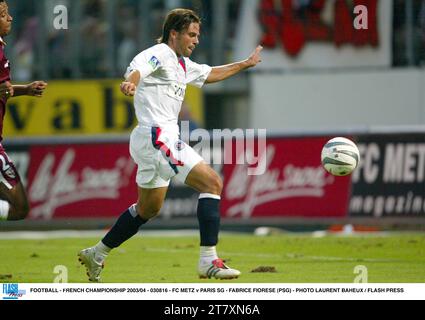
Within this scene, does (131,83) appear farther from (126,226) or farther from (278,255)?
(278,255)

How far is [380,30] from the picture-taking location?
20.5 meters

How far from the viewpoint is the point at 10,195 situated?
9.73 meters

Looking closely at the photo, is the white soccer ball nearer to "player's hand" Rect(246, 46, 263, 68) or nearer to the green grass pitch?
the green grass pitch

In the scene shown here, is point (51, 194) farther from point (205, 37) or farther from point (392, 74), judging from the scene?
point (392, 74)

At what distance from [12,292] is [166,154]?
5.82ft

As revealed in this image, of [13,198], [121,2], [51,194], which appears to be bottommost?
[51,194]

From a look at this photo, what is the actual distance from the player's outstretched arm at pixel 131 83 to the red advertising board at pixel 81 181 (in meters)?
8.28

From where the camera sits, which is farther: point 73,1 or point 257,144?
point 73,1

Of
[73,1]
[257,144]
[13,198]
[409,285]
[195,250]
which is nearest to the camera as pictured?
[409,285]

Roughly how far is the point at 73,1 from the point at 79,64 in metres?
1.38

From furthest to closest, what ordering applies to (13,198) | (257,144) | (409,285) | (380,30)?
(380,30)
(257,144)
(13,198)
(409,285)

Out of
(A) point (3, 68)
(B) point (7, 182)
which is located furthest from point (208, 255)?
A: (A) point (3, 68)

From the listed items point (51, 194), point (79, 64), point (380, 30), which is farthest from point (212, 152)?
point (79, 64)

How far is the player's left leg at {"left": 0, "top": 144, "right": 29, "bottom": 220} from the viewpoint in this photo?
9703 mm
